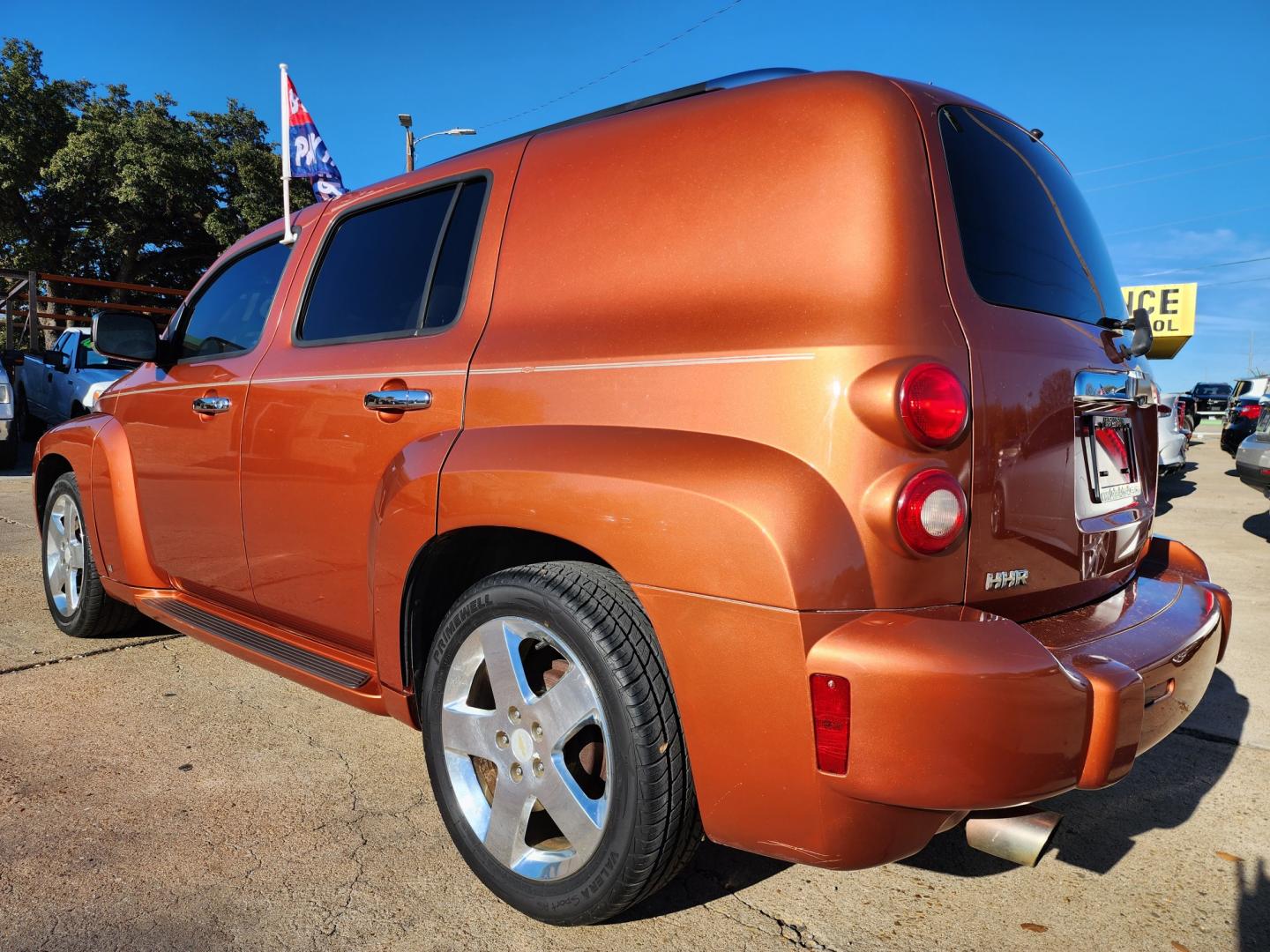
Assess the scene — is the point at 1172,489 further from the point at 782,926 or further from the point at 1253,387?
the point at 782,926

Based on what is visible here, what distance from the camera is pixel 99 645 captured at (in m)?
3.99

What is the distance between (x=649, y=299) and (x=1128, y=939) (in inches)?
70.8

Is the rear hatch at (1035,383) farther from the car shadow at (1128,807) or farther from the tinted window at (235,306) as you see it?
the tinted window at (235,306)

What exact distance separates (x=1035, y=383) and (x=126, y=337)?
3.19m

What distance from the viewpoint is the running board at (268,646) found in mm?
2523

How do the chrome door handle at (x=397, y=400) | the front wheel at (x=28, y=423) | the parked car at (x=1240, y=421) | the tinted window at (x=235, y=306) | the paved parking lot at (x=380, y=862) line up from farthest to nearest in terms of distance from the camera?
1. the parked car at (x=1240, y=421)
2. the front wheel at (x=28, y=423)
3. the tinted window at (x=235, y=306)
4. the chrome door handle at (x=397, y=400)
5. the paved parking lot at (x=380, y=862)

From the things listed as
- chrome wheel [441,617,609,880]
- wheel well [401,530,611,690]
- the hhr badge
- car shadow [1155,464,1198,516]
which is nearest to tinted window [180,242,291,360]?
wheel well [401,530,611,690]

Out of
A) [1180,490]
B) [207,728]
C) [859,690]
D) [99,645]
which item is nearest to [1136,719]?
[859,690]

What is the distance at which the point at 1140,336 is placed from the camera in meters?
2.49

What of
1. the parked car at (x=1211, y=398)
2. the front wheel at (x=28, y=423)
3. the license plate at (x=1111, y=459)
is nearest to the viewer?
the license plate at (x=1111, y=459)

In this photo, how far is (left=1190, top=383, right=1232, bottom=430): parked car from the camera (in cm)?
4167

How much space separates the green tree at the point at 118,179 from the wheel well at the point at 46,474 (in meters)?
23.3

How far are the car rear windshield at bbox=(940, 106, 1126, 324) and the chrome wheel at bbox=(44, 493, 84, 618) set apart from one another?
149 inches

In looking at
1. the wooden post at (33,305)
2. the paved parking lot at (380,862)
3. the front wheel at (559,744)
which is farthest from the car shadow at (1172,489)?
the wooden post at (33,305)
